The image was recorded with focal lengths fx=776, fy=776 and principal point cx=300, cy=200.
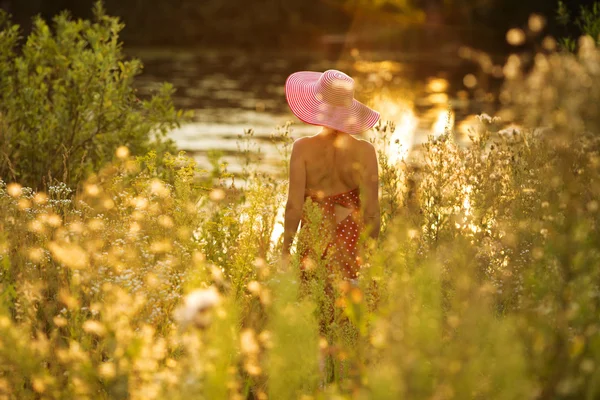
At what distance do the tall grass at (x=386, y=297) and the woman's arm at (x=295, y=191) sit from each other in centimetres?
22

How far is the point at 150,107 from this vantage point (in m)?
7.90

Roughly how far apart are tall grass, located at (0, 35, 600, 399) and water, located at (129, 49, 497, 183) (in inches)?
88.7

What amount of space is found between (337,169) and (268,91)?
27101mm

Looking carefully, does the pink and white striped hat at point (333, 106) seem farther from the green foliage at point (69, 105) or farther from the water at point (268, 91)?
the green foliage at point (69, 105)

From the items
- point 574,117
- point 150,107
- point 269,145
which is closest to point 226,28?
point 269,145

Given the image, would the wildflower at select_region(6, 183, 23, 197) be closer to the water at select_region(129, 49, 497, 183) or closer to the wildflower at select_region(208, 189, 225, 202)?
the wildflower at select_region(208, 189, 225, 202)

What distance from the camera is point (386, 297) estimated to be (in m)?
3.65

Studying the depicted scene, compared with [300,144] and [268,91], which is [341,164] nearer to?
[300,144]

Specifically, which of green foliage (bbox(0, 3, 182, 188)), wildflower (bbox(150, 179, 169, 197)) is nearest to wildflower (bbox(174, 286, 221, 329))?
wildflower (bbox(150, 179, 169, 197))

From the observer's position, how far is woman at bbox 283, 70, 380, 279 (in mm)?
4977

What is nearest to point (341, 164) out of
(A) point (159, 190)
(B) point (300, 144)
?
(B) point (300, 144)

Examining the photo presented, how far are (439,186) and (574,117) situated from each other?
209 cm

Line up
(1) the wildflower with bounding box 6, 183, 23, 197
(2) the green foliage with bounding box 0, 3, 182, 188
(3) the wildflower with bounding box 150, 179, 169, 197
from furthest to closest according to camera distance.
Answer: (2) the green foliage with bounding box 0, 3, 182, 188 < (3) the wildflower with bounding box 150, 179, 169, 197 < (1) the wildflower with bounding box 6, 183, 23, 197

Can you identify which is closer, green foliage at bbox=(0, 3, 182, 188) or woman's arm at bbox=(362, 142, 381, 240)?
woman's arm at bbox=(362, 142, 381, 240)
